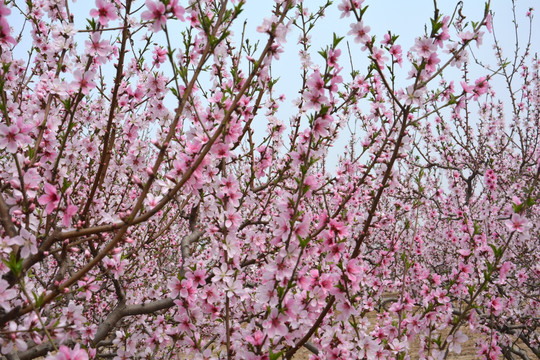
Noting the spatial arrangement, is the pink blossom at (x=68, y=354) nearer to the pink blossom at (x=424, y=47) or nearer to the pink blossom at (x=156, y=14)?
the pink blossom at (x=156, y=14)

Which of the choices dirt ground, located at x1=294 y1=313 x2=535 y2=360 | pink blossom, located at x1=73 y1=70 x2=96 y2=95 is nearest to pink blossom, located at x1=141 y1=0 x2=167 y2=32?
pink blossom, located at x1=73 y1=70 x2=96 y2=95

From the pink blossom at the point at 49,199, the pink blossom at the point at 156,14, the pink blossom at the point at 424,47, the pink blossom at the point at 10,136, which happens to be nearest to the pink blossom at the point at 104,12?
the pink blossom at the point at 156,14

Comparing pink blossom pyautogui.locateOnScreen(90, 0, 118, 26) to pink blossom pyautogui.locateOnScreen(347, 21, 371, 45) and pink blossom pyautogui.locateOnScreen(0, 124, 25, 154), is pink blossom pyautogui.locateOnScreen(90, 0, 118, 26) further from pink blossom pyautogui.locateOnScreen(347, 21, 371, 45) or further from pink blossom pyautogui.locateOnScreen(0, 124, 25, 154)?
pink blossom pyautogui.locateOnScreen(347, 21, 371, 45)

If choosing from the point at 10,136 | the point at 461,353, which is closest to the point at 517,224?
the point at 10,136

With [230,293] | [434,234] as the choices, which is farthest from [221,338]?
[434,234]

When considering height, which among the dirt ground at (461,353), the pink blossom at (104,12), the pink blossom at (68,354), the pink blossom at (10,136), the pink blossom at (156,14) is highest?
the pink blossom at (104,12)

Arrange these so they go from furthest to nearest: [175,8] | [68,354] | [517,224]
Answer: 1. [517,224]
2. [175,8]
3. [68,354]

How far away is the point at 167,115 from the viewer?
3320mm

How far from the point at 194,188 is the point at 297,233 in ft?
2.28

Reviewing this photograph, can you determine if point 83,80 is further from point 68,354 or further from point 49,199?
point 68,354

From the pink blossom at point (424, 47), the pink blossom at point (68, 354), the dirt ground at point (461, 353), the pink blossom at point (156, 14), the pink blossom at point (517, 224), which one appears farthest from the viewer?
the dirt ground at point (461, 353)

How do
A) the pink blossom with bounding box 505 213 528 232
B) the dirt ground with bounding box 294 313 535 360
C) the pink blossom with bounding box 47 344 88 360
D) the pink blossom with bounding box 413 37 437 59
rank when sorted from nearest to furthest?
the pink blossom with bounding box 47 344 88 360 → the pink blossom with bounding box 413 37 437 59 → the pink blossom with bounding box 505 213 528 232 → the dirt ground with bounding box 294 313 535 360

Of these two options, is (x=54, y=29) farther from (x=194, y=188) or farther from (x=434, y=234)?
(x=434, y=234)

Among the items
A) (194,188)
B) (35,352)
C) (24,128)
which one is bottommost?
(35,352)
